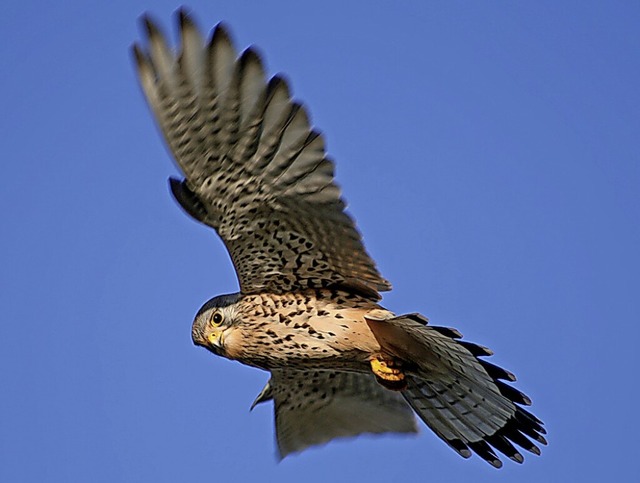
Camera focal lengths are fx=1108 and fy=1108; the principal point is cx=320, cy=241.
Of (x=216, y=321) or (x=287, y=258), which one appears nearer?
(x=287, y=258)

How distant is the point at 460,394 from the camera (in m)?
6.75

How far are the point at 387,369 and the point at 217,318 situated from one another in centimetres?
111

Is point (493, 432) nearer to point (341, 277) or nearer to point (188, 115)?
point (341, 277)

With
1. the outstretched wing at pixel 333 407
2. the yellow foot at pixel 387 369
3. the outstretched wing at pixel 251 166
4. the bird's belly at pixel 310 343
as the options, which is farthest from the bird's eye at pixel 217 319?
the yellow foot at pixel 387 369

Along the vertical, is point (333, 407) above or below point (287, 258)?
below

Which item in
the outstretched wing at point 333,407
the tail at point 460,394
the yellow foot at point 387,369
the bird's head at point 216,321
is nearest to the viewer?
the tail at point 460,394

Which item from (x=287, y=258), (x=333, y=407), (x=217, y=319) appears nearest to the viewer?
(x=287, y=258)

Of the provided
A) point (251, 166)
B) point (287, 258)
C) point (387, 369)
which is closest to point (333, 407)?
point (387, 369)

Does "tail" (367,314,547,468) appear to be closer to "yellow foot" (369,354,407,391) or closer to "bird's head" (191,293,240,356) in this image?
"yellow foot" (369,354,407,391)

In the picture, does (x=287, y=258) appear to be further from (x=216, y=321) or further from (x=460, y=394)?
(x=460, y=394)

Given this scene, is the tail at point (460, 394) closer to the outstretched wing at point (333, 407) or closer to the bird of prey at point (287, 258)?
the bird of prey at point (287, 258)

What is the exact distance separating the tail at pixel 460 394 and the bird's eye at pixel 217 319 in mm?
975

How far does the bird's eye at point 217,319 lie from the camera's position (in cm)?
692

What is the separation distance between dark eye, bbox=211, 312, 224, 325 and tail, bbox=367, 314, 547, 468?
975 millimetres
